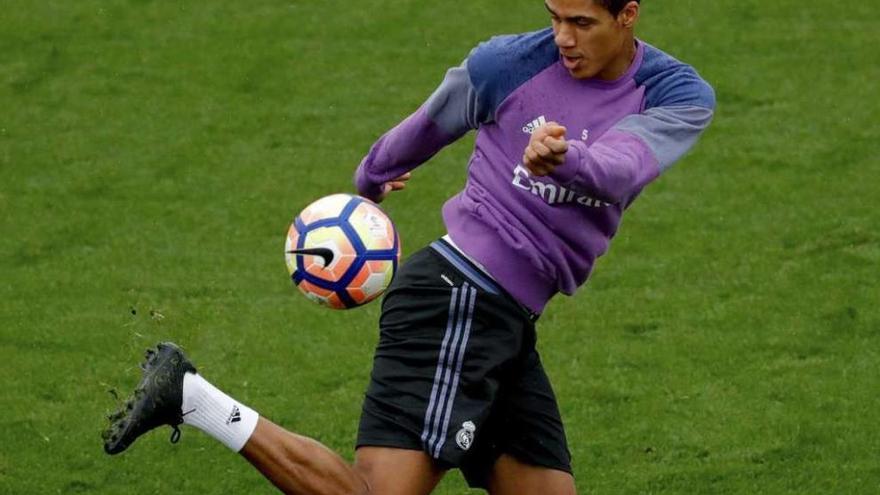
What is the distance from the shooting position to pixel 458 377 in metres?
5.94

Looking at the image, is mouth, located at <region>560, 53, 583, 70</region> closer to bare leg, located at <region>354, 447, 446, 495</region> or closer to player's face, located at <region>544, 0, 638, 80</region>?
player's face, located at <region>544, 0, 638, 80</region>

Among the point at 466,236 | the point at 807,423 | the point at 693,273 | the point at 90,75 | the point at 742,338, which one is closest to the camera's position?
the point at 466,236

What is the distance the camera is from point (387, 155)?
640 centimetres

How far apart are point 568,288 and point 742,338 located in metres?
3.48

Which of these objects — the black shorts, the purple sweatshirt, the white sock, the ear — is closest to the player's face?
the ear

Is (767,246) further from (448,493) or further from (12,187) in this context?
(12,187)

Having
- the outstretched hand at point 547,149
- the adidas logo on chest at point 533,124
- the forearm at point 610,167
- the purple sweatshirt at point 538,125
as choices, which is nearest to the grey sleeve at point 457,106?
the purple sweatshirt at point 538,125

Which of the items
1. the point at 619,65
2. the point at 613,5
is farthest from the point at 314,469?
the point at 613,5

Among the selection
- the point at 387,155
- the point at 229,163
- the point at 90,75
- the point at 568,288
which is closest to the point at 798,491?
the point at 568,288

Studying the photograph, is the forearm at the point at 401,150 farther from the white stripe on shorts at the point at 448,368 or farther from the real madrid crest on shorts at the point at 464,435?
the real madrid crest on shorts at the point at 464,435

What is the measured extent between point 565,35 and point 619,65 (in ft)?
0.94

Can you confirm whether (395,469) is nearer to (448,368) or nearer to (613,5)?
(448,368)

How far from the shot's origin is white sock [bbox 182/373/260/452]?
18.8 ft

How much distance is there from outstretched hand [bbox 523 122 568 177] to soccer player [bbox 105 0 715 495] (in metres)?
0.44
